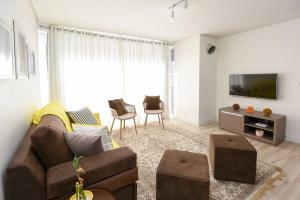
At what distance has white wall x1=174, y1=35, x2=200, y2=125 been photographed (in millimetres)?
4316

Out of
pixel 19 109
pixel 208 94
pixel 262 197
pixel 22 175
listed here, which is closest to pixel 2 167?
pixel 22 175

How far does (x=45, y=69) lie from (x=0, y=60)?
270cm

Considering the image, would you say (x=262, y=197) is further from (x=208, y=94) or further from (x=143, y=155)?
(x=208, y=94)

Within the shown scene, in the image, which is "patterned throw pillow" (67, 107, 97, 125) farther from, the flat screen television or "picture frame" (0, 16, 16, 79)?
the flat screen television

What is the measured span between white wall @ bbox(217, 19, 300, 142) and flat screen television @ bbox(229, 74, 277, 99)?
142 mm

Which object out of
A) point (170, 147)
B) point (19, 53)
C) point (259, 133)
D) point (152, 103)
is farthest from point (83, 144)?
point (259, 133)

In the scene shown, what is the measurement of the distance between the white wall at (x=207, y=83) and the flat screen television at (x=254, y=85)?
0.49 meters

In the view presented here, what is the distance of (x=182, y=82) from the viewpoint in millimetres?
4855

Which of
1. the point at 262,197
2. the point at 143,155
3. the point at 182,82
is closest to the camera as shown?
the point at 262,197

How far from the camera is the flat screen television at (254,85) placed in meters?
3.38

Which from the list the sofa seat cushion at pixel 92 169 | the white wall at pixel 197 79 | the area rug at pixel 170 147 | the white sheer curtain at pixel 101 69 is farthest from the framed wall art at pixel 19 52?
the white wall at pixel 197 79

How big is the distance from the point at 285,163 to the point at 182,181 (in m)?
1.96

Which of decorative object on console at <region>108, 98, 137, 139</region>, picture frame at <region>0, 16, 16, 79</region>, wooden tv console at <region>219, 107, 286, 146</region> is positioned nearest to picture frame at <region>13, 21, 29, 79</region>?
picture frame at <region>0, 16, 16, 79</region>

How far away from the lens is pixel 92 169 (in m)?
1.33
